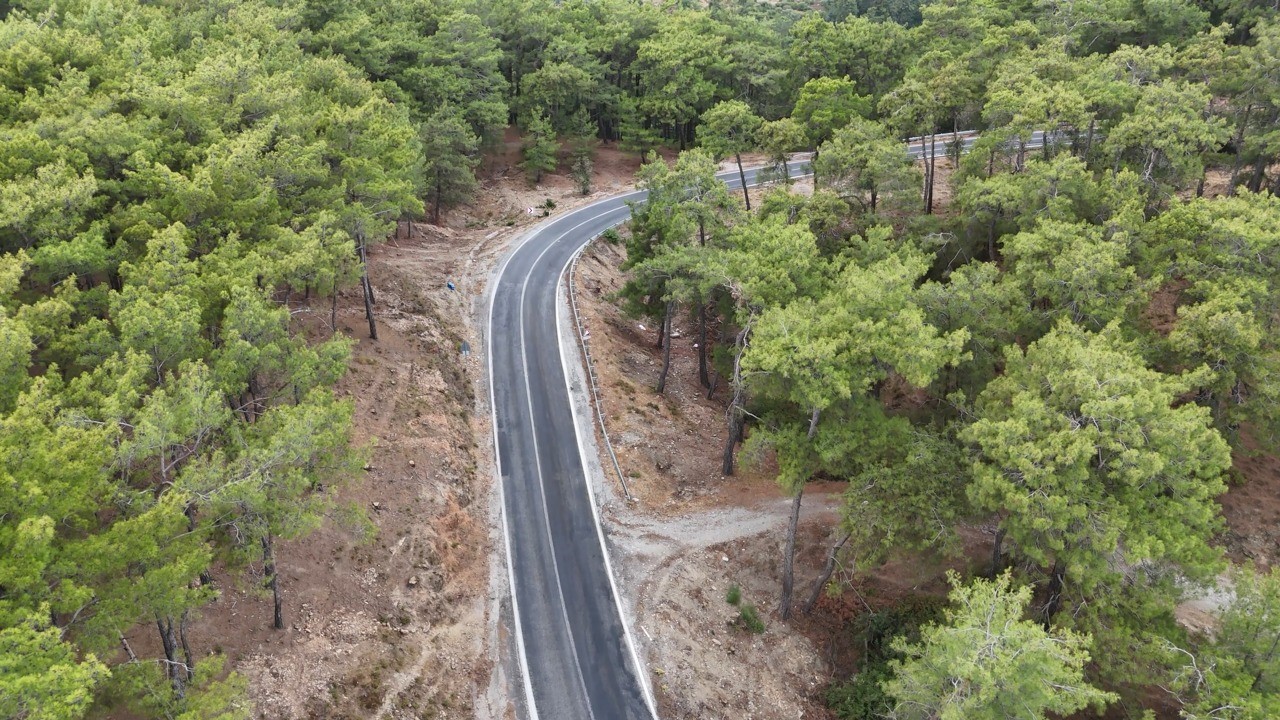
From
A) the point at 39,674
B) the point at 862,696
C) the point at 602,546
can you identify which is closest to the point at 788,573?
the point at 862,696

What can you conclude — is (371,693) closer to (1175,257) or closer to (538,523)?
(538,523)

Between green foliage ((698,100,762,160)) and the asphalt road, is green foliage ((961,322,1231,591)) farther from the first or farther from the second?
green foliage ((698,100,762,160))

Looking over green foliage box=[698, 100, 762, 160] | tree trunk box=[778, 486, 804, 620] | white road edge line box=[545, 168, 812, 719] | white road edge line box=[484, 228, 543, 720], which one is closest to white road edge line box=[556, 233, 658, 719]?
white road edge line box=[545, 168, 812, 719]

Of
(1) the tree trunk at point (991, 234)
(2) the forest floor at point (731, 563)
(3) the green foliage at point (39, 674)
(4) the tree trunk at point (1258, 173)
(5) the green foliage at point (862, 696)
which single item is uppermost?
(4) the tree trunk at point (1258, 173)

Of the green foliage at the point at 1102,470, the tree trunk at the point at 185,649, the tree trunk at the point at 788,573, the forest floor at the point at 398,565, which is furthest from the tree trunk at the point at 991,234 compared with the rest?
the tree trunk at the point at 185,649

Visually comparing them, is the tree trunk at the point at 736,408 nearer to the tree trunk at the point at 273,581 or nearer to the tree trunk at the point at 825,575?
the tree trunk at the point at 825,575

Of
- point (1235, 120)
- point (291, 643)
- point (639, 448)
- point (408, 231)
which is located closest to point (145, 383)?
point (291, 643)
